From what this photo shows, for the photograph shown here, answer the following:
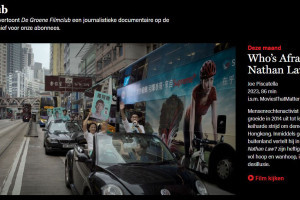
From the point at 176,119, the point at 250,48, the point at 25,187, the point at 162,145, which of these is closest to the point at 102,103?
the point at 176,119

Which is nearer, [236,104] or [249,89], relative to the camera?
[249,89]

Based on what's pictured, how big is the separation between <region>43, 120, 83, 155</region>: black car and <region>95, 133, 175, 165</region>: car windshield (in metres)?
8.05

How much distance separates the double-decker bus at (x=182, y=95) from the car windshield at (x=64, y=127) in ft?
10.3

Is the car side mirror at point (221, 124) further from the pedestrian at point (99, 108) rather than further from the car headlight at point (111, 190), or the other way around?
the pedestrian at point (99, 108)

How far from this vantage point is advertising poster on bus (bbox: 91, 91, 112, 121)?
1042 cm

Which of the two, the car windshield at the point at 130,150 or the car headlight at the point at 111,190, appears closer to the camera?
the car headlight at the point at 111,190

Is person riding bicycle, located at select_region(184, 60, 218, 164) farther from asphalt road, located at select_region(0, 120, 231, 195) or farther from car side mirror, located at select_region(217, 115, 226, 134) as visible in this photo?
asphalt road, located at select_region(0, 120, 231, 195)

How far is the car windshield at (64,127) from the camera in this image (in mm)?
14055

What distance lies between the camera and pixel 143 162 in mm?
4852

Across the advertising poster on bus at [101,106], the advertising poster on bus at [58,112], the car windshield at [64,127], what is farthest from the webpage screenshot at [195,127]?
the advertising poster on bus at [58,112]

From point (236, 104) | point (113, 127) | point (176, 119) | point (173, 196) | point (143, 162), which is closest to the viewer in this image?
point (173, 196)

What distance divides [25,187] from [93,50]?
50.7 m
